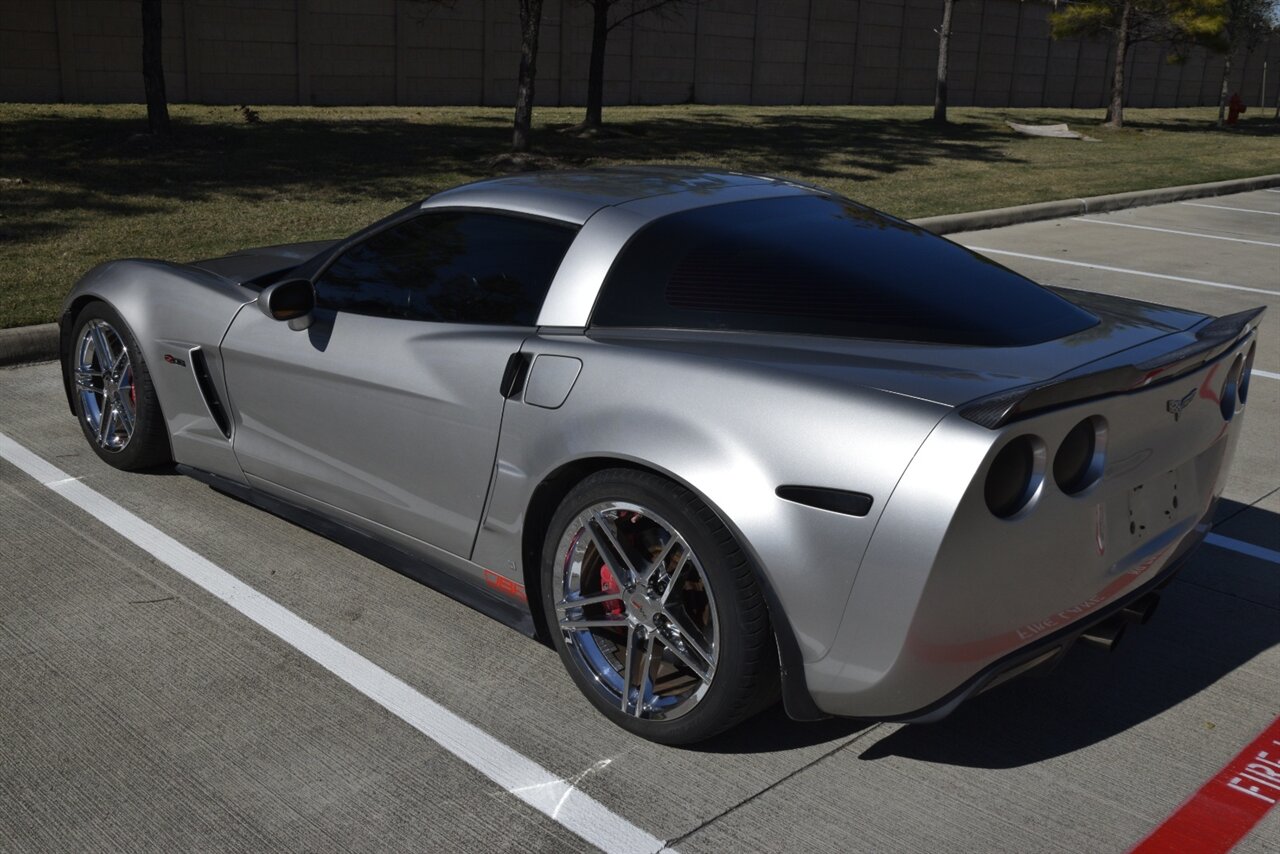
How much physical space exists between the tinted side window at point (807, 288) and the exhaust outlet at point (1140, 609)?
0.75m

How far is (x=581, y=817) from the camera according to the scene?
3084 mm

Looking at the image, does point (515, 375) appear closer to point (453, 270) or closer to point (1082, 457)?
point (453, 270)

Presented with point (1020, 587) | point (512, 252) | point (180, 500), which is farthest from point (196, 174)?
point (1020, 587)

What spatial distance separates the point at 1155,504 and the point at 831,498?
101cm

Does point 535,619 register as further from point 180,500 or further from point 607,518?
Answer: point 180,500

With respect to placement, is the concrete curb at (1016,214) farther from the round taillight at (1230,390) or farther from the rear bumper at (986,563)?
the rear bumper at (986,563)

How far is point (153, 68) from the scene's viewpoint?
47.7 feet

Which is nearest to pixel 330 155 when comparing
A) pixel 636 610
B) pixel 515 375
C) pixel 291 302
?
pixel 291 302

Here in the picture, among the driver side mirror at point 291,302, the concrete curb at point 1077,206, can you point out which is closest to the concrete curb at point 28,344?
the driver side mirror at point 291,302

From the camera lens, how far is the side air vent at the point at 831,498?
2.85m

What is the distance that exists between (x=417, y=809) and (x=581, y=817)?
1.33ft

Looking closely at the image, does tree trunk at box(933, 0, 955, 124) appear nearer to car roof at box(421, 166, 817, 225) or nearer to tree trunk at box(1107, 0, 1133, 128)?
tree trunk at box(1107, 0, 1133, 128)

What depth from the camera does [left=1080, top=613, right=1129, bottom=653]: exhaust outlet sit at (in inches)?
128

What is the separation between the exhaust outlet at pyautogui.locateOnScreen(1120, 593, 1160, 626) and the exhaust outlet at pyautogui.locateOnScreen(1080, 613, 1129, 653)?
55 millimetres
